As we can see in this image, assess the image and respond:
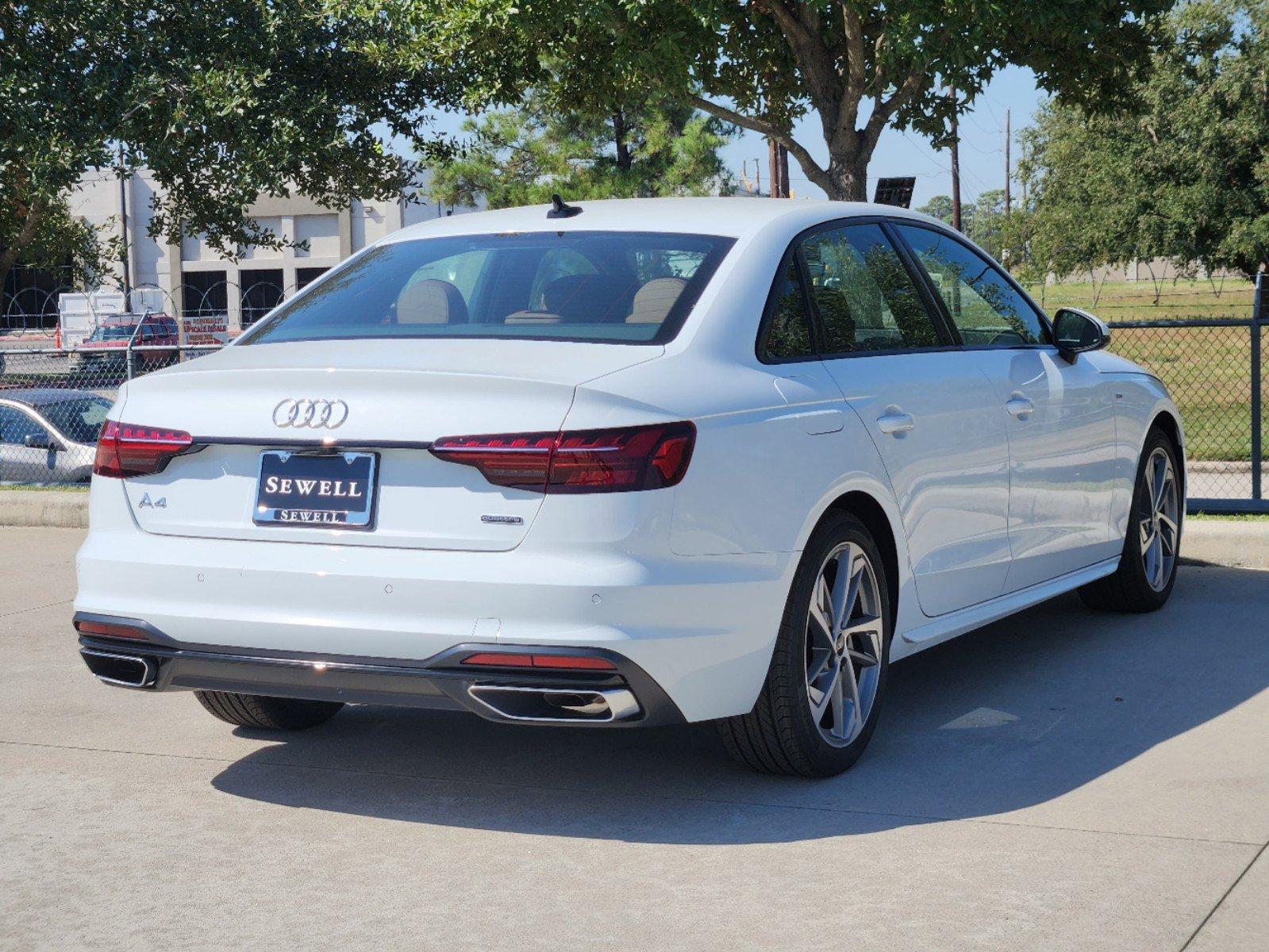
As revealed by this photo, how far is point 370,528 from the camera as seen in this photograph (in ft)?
13.8

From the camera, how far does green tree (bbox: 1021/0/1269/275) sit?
46531 millimetres

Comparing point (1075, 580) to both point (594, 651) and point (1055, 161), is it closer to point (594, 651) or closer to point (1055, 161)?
point (594, 651)

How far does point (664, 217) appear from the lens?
529 cm

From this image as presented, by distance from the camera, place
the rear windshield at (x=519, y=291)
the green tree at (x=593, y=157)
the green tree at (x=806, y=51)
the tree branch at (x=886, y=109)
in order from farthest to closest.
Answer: the green tree at (x=593, y=157), the tree branch at (x=886, y=109), the green tree at (x=806, y=51), the rear windshield at (x=519, y=291)

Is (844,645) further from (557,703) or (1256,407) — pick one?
(1256,407)

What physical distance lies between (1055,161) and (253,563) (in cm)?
5483

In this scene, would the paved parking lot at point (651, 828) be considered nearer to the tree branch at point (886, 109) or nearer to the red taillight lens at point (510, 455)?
the red taillight lens at point (510, 455)

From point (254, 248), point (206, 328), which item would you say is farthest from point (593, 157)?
point (254, 248)

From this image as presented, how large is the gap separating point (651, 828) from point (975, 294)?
2758 millimetres

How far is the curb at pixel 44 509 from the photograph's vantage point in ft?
38.6

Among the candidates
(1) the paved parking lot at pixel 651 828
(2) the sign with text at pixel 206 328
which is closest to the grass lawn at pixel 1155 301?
(1) the paved parking lot at pixel 651 828

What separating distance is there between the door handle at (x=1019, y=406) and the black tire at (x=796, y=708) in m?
1.21

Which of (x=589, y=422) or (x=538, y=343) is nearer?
(x=589, y=422)

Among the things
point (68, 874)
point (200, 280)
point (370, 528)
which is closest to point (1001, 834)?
point (370, 528)
